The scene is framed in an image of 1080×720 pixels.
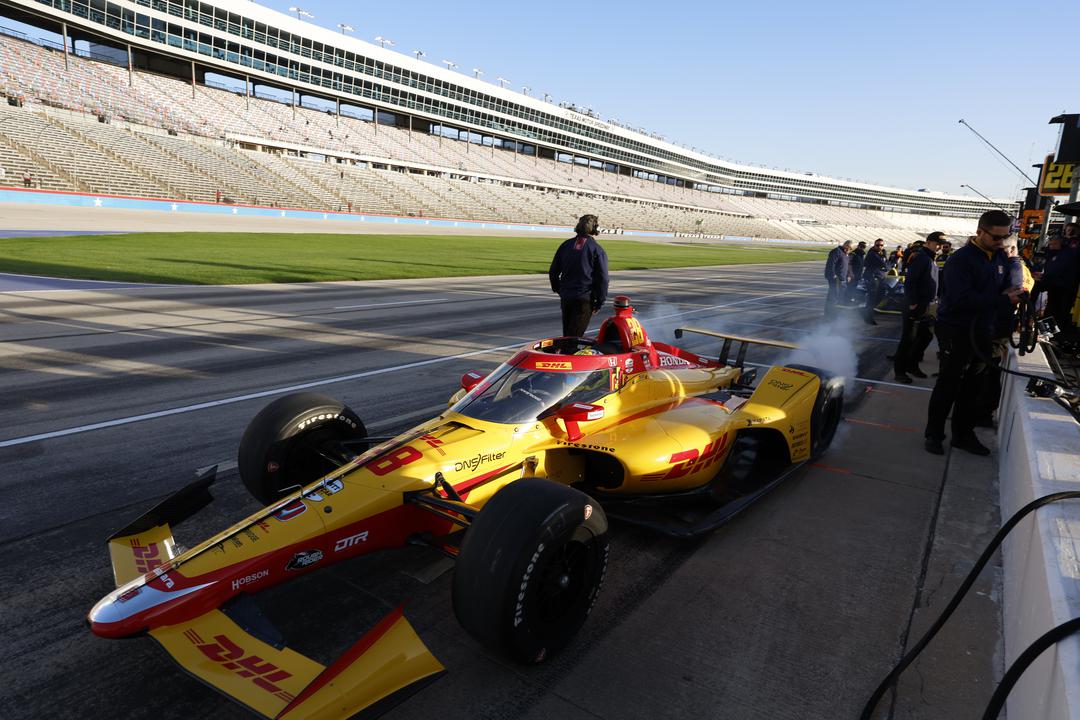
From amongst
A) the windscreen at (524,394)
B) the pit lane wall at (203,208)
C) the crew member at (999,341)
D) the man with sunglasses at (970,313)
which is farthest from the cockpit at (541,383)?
the pit lane wall at (203,208)

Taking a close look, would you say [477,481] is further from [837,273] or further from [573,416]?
[837,273]

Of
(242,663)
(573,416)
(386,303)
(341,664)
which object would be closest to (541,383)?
(573,416)

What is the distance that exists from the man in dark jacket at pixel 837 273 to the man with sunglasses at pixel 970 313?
10181 millimetres

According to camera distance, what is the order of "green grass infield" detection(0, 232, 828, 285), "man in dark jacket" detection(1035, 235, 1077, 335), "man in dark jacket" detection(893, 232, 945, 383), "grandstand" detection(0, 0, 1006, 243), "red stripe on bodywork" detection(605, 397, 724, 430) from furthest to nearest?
"grandstand" detection(0, 0, 1006, 243) → "green grass infield" detection(0, 232, 828, 285) → "man in dark jacket" detection(1035, 235, 1077, 335) → "man in dark jacket" detection(893, 232, 945, 383) → "red stripe on bodywork" detection(605, 397, 724, 430)

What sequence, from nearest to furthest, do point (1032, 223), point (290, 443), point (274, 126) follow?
point (290, 443) < point (1032, 223) < point (274, 126)

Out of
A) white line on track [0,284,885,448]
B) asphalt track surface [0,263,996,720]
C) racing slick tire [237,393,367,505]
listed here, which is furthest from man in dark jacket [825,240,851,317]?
racing slick tire [237,393,367,505]

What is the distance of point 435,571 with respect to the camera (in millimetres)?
4070

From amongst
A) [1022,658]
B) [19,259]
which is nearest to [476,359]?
[1022,658]

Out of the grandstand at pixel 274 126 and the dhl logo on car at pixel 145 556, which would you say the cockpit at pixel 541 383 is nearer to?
the dhl logo on car at pixel 145 556

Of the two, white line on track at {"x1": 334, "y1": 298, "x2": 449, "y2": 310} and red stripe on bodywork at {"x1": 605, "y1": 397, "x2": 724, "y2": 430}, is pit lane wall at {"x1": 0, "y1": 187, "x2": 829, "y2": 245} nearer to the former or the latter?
white line on track at {"x1": 334, "y1": 298, "x2": 449, "y2": 310}

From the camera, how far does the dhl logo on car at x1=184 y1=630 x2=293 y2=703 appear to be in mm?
2576

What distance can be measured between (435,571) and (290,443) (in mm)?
1271

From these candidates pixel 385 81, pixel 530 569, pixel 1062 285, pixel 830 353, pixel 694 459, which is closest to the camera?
pixel 530 569

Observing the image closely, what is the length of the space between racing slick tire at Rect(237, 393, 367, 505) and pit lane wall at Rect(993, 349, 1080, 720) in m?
3.87
